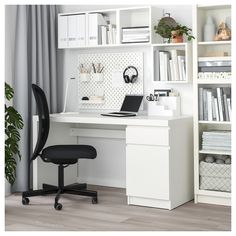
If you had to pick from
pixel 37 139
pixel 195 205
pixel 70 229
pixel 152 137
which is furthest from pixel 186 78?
pixel 70 229

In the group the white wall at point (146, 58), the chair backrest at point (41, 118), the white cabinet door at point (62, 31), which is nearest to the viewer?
the chair backrest at point (41, 118)

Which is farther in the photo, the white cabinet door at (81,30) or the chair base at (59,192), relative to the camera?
the white cabinet door at (81,30)

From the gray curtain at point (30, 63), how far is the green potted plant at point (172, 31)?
1206 millimetres

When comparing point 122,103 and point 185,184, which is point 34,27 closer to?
point 122,103

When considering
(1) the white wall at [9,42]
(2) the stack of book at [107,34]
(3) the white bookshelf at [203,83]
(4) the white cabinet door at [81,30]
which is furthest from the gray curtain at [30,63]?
(3) the white bookshelf at [203,83]

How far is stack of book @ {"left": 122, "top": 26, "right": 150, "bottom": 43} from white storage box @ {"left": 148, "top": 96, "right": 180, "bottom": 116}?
23.3 inches

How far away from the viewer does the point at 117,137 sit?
17.1ft

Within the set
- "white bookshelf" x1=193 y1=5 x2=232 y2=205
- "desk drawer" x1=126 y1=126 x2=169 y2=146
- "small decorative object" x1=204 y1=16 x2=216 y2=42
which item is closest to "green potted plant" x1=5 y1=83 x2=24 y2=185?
"desk drawer" x1=126 y1=126 x2=169 y2=146

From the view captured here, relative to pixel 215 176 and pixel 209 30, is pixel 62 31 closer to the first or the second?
pixel 209 30

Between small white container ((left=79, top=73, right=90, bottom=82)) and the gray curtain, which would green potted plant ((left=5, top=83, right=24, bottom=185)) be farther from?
small white container ((left=79, top=73, right=90, bottom=82))

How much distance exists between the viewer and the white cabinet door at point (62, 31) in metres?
5.32

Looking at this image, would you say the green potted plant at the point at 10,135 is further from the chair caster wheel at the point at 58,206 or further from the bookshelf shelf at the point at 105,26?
the bookshelf shelf at the point at 105,26

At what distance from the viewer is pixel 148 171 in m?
4.37

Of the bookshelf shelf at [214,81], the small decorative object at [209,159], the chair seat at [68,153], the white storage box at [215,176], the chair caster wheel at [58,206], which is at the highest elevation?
the bookshelf shelf at [214,81]
